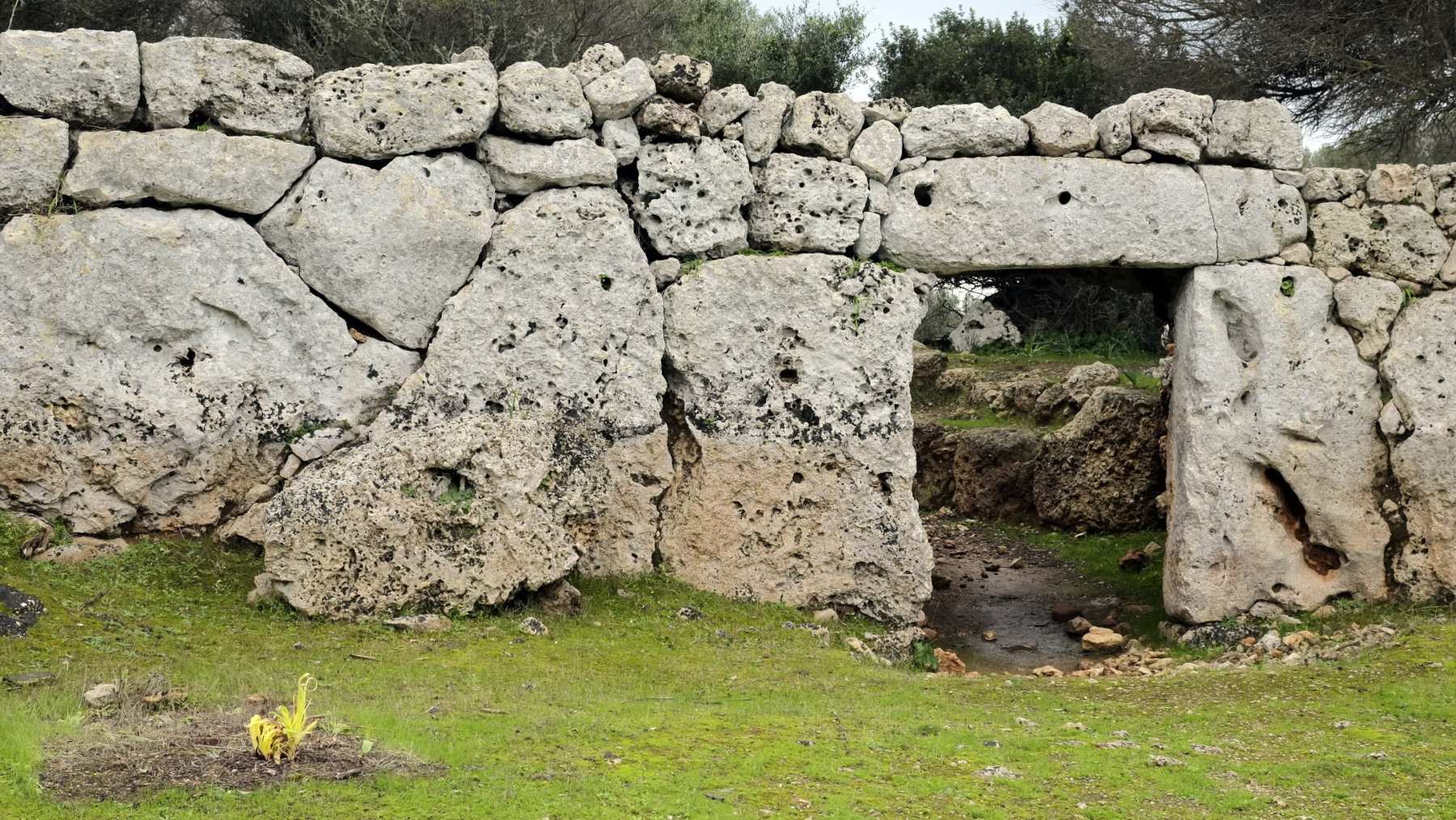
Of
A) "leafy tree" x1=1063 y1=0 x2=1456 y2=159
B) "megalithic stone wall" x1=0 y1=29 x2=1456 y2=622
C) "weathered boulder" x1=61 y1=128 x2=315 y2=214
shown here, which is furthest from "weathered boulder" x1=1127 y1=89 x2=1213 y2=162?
"leafy tree" x1=1063 y1=0 x2=1456 y2=159

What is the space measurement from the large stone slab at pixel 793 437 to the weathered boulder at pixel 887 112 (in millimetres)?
1223

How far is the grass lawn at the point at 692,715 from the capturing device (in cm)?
648

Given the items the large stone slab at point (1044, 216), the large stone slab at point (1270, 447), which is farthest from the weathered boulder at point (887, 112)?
the large stone slab at point (1270, 447)

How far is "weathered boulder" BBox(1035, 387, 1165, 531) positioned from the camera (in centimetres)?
1538

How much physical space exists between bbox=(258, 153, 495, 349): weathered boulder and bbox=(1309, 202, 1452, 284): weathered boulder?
6631 millimetres

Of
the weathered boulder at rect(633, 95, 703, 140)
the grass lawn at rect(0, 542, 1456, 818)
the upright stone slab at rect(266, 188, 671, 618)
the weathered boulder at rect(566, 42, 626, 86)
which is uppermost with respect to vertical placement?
the weathered boulder at rect(566, 42, 626, 86)

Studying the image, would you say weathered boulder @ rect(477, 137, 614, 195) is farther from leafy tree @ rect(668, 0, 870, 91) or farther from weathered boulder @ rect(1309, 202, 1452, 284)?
leafy tree @ rect(668, 0, 870, 91)

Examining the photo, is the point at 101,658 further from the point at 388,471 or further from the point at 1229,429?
the point at 1229,429

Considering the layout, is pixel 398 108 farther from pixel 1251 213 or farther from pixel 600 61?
pixel 1251 213

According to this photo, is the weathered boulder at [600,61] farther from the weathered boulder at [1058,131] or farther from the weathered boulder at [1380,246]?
the weathered boulder at [1380,246]

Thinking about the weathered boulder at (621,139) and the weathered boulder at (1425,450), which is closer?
the weathered boulder at (621,139)

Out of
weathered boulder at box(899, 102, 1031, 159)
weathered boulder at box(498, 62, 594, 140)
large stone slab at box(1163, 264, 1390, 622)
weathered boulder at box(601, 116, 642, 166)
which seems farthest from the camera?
large stone slab at box(1163, 264, 1390, 622)

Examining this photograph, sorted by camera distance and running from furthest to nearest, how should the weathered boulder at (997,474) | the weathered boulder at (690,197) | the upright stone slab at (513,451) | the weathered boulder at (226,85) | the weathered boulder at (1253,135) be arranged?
the weathered boulder at (997,474) < the weathered boulder at (1253,135) < the weathered boulder at (690,197) < the weathered boulder at (226,85) < the upright stone slab at (513,451)

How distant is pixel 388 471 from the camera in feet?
31.3
